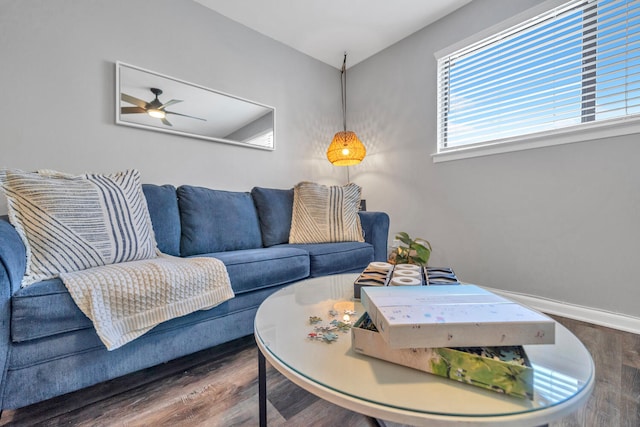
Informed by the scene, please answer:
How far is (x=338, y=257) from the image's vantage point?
1670mm

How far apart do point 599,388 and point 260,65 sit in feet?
9.38

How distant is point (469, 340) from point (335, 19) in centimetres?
259

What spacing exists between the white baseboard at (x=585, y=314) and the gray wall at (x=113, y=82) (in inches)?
82.3

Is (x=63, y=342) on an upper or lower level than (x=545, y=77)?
lower

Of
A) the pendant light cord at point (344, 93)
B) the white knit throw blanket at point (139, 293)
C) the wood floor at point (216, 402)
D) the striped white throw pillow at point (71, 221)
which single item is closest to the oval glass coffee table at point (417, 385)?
the wood floor at point (216, 402)

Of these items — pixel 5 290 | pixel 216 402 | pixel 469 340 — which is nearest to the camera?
pixel 469 340

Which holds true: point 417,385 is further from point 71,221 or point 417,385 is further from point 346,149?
point 346,149

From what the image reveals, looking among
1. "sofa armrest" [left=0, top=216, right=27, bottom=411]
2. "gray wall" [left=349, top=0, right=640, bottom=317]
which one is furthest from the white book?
"gray wall" [left=349, top=0, right=640, bottom=317]

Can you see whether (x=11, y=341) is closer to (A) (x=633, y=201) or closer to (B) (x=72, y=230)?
(B) (x=72, y=230)

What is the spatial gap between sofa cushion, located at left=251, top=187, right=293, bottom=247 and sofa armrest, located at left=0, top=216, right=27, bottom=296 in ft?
3.97

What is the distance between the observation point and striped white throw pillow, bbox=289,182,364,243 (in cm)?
196

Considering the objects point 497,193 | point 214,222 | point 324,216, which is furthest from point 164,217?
point 497,193

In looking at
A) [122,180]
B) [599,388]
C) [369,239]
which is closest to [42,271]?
[122,180]

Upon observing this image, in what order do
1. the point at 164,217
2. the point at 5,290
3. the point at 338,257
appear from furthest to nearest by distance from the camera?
the point at 338,257 → the point at 164,217 → the point at 5,290
